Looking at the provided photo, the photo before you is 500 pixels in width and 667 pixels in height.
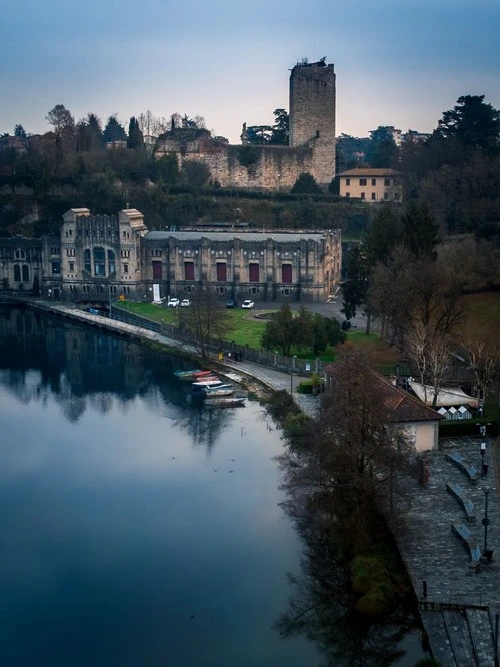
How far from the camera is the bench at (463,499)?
1064 inches

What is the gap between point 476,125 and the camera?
78.3m

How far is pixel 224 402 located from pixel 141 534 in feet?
46.0

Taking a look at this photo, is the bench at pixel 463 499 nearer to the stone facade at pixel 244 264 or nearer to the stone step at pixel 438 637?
the stone step at pixel 438 637

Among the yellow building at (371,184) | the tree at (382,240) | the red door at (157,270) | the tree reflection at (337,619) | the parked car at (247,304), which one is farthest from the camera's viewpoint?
the yellow building at (371,184)

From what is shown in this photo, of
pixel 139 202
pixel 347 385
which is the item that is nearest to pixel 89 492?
pixel 347 385

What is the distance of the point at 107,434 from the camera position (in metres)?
38.7

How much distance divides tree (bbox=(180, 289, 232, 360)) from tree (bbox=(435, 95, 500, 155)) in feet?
114

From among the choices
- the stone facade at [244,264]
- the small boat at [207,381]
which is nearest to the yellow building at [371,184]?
the stone facade at [244,264]

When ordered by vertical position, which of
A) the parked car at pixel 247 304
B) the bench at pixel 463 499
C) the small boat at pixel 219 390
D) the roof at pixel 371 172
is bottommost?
the bench at pixel 463 499

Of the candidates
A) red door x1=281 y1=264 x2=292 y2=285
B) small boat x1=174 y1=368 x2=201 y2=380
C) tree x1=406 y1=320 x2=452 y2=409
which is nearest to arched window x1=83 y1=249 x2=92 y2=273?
red door x1=281 y1=264 x2=292 y2=285

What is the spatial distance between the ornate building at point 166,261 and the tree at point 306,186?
502 inches

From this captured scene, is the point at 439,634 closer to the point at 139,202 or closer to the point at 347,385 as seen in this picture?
the point at 347,385

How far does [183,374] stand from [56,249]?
2572cm

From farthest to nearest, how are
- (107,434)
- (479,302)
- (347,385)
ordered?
1. (479,302)
2. (107,434)
3. (347,385)
